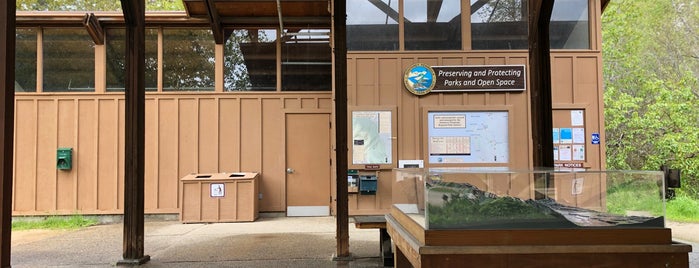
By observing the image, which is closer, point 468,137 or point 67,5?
point 468,137

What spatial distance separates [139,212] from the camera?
5.80 metres

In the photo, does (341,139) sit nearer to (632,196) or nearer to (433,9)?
(632,196)

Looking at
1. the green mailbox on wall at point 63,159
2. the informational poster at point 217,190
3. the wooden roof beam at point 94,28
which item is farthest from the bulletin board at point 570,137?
the green mailbox on wall at point 63,159

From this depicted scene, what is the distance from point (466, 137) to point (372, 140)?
1.65 meters

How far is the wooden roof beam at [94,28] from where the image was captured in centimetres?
906

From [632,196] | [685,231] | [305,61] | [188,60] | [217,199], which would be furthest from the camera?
[305,61]

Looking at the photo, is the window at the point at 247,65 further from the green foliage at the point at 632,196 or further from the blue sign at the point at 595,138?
the green foliage at the point at 632,196

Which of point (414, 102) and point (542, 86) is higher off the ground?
point (414, 102)

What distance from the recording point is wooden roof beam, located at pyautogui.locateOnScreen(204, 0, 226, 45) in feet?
29.4

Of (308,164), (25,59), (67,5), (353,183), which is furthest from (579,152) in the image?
(67,5)

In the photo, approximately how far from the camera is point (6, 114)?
4.02 metres

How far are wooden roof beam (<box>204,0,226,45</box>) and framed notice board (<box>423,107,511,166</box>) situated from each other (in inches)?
170

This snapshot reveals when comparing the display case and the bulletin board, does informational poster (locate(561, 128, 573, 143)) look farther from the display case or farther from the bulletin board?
the display case

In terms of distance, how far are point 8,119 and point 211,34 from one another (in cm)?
604
